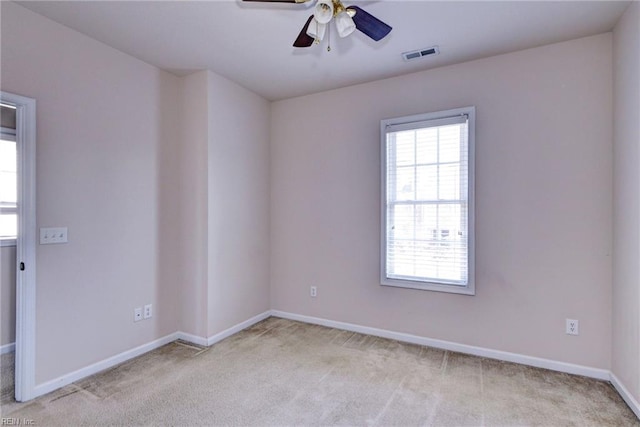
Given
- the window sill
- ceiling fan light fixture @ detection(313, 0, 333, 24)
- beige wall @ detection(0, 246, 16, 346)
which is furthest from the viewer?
the window sill

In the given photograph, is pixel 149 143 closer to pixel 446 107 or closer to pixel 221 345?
pixel 221 345

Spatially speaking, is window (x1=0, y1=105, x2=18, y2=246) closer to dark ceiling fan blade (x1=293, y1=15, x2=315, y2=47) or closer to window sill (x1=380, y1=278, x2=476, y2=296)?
dark ceiling fan blade (x1=293, y1=15, x2=315, y2=47)

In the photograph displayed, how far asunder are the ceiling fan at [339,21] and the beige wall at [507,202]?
1508 millimetres

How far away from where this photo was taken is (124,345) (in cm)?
289

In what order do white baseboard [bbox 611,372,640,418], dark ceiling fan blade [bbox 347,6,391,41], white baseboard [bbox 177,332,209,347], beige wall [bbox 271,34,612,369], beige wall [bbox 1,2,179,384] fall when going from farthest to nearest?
white baseboard [bbox 177,332,209,347], beige wall [bbox 271,34,612,369], beige wall [bbox 1,2,179,384], white baseboard [bbox 611,372,640,418], dark ceiling fan blade [bbox 347,6,391,41]

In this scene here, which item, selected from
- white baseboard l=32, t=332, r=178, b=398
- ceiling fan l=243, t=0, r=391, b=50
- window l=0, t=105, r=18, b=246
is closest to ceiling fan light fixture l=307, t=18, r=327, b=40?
ceiling fan l=243, t=0, r=391, b=50

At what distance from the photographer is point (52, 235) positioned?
2402 millimetres

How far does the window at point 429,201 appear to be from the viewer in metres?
3.03

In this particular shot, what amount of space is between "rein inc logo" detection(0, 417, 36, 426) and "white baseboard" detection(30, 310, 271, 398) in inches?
9.6

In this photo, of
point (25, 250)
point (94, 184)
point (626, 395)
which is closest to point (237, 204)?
point (94, 184)

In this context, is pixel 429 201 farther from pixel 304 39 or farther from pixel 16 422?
pixel 16 422

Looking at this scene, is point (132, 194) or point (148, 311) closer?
point (132, 194)

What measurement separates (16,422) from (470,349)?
3.47 meters

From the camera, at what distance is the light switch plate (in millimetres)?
2352
